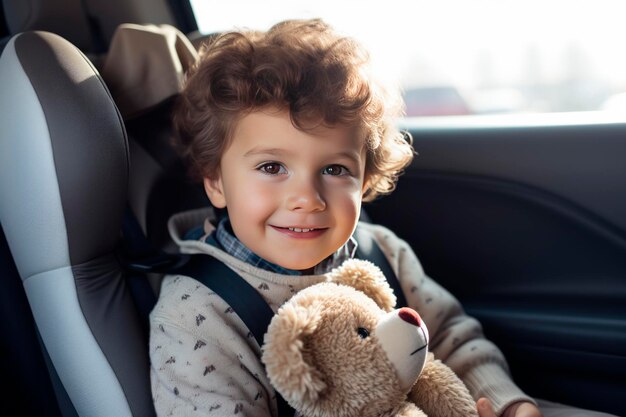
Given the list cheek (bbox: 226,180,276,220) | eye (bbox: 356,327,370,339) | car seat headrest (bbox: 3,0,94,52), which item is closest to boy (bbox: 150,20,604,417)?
cheek (bbox: 226,180,276,220)

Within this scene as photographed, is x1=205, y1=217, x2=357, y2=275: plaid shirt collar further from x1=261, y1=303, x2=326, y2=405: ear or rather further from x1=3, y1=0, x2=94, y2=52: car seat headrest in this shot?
x1=3, y1=0, x2=94, y2=52: car seat headrest

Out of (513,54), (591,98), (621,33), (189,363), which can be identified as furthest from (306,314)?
(591,98)

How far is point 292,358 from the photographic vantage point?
3.04 feet

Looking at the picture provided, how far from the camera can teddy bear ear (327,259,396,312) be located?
117cm

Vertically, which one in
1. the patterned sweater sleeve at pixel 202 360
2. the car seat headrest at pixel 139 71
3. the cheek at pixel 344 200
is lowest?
the patterned sweater sleeve at pixel 202 360

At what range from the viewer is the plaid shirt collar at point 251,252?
1268 millimetres

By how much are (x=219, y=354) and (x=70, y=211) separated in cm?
33

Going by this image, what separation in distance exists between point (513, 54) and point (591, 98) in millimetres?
434

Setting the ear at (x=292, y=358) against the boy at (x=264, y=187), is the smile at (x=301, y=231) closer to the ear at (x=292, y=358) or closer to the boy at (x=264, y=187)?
the boy at (x=264, y=187)

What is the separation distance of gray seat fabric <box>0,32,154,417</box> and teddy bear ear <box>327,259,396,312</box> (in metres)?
0.36

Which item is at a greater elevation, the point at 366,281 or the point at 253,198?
the point at 253,198

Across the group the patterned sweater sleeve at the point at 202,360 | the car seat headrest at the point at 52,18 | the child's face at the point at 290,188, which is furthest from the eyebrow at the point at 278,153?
the car seat headrest at the point at 52,18

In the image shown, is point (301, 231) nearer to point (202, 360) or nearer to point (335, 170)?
point (335, 170)

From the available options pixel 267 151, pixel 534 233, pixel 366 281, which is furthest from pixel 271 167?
pixel 534 233
